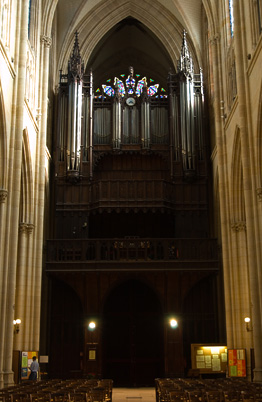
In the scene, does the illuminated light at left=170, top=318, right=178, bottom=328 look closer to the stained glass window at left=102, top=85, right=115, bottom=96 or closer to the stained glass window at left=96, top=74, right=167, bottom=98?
the stained glass window at left=96, top=74, right=167, bottom=98

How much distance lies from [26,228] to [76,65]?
33.3ft

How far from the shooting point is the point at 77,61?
29391 mm

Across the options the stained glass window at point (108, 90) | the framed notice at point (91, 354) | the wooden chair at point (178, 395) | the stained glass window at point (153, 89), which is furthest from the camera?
the stained glass window at point (153, 89)

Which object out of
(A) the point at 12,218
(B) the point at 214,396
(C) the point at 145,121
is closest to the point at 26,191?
(A) the point at 12,218

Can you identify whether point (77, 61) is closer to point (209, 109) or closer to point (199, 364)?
point (209, 109)

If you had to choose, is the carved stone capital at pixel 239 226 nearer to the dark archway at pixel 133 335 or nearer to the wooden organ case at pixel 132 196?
the wooden organ case at pixel 132 196

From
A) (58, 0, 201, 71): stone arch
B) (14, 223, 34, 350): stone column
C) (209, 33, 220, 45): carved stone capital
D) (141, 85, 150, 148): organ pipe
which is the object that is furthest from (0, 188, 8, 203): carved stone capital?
(58, 0, 201, 71): stone arch

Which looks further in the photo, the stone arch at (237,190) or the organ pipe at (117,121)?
the organ pipe at (117,121)

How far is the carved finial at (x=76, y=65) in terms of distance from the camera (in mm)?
29188

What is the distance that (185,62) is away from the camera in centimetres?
2959

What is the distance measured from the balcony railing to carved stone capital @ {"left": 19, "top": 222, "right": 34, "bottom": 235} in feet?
7.08

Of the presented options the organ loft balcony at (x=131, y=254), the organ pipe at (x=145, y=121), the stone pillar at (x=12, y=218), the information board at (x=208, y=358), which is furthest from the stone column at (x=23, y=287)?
the organ pipe at (x=145, y=121)

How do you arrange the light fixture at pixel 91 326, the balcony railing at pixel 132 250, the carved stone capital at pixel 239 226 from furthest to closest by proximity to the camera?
the light fixture at pixel 91 326 < the balcony railing at pixel 132 250 < the carved stone capital at pixel 239 226

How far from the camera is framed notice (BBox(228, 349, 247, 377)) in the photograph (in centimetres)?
2042
